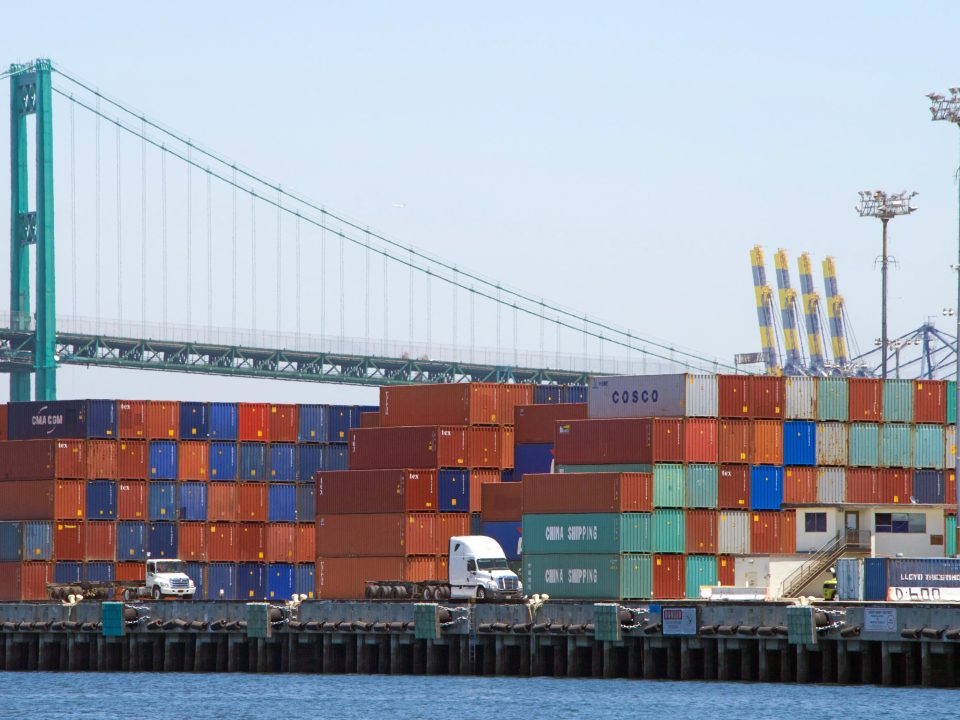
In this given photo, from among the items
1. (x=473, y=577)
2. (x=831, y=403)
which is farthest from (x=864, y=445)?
(x=473, y=577)

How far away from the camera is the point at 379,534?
3263 inches

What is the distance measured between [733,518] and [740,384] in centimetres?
497

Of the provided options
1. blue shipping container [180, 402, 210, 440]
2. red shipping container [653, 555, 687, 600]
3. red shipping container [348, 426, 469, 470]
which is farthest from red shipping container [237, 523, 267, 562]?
red shipping container [653, 555, 687, 600]

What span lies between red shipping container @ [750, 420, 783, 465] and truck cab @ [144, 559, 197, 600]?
24.2 metres

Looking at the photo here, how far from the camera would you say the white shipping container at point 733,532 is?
74500 millimetres

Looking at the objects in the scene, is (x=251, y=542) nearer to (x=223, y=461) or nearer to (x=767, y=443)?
(x=223, y=461)

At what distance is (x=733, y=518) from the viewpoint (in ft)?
246

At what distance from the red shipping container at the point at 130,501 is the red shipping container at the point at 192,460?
191cm

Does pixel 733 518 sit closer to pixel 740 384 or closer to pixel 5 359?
pixel 740 384

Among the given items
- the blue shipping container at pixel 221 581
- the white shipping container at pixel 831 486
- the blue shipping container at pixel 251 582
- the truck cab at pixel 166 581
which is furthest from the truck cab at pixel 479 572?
the blue shipping container at pixel 221 581

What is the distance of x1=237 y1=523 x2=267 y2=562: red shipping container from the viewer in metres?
92.1

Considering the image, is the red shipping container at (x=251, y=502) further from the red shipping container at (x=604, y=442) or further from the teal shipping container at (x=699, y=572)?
the teal shipping container at (x=699, y=572)

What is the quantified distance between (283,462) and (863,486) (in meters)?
28.1

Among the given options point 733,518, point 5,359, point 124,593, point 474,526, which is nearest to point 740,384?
point 733,518
